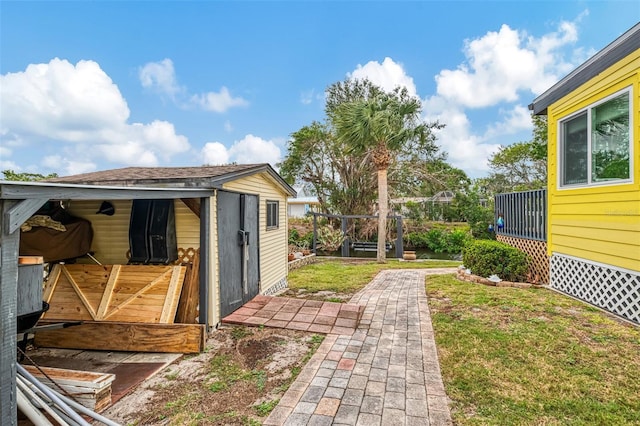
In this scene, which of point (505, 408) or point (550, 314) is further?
point (550, 314)

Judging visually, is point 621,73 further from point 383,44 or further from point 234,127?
point 234,127

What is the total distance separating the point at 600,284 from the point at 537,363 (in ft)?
9.17

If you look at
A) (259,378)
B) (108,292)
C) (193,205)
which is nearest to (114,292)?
(108,292)

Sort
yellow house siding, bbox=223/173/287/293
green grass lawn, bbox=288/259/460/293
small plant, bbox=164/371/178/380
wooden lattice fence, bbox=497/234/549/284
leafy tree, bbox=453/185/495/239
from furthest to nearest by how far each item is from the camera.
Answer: leafy tree, bbox=453/185/495/239, green grass lawn, bbox=288/259/460/293, wooden lattice fence, bbox=497/234/549/284, yellow house siding, bbox=223/173/287/293, small plant, bbox=164/371/178/380

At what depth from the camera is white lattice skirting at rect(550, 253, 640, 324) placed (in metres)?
4.53

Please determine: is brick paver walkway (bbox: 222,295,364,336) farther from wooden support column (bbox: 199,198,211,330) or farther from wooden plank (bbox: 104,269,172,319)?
wooden plank (bbox: 104,269,172,319)

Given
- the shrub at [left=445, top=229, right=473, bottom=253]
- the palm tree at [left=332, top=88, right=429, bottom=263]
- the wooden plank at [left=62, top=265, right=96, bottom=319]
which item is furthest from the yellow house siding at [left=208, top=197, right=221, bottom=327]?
the shrub at [left=445, top=229, right=473, bottom=253]

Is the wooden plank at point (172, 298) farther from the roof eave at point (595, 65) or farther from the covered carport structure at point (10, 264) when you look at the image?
the roof eave at point (595, 65)

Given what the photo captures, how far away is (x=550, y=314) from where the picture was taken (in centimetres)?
490

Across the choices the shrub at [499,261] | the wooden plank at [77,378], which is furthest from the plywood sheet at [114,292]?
the shrub at [499,261]

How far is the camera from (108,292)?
4352 mm

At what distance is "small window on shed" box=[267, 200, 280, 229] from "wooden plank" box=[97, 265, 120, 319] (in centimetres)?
308

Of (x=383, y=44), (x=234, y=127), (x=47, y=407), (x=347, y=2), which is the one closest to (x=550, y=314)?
(x=47, y=407)

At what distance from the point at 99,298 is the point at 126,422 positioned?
2.33 meters
